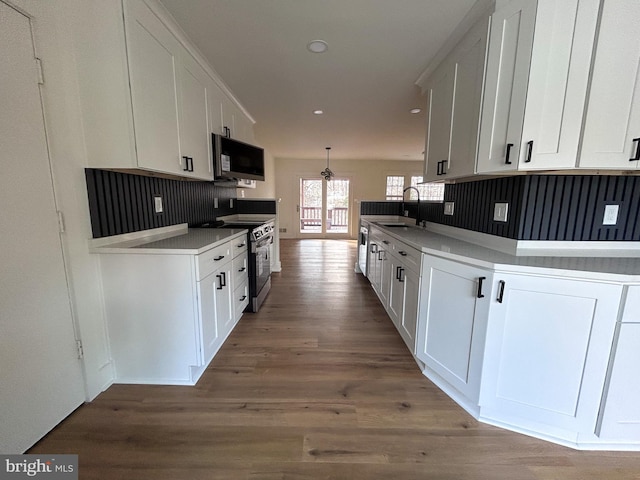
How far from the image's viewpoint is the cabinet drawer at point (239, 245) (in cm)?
233

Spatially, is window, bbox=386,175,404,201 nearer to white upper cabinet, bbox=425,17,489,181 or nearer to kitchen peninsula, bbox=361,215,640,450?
white upper cabinet, bbox=425,17,489,181

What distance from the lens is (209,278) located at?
1839 millimetres

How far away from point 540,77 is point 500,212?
812 millimetres

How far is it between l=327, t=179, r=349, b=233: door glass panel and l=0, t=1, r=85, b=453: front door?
737cm

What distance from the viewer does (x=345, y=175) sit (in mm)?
8281

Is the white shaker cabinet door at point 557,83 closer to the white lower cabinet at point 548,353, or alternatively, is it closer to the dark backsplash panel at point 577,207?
the dark backsplash panel at point 577,207

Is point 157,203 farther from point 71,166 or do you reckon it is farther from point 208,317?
point 208,317

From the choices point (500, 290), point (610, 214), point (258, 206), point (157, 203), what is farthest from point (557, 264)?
point (258, 206)

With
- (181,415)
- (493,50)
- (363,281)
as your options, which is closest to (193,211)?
(181,415)

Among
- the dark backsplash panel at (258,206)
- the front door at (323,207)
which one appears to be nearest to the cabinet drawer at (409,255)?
the dark backsplash panel at (258,206)

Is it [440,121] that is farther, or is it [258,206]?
[258,206]

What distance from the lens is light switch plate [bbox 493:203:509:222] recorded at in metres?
1.75

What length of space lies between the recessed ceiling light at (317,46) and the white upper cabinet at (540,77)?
1168 millimetres

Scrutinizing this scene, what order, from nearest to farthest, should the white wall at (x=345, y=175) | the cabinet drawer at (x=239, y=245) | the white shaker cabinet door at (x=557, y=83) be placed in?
the white shaker cabinet door at (x=557, y=83)
the cabinet drawer at (x=239, y=245)
the white wall at (x=345, y=175)
